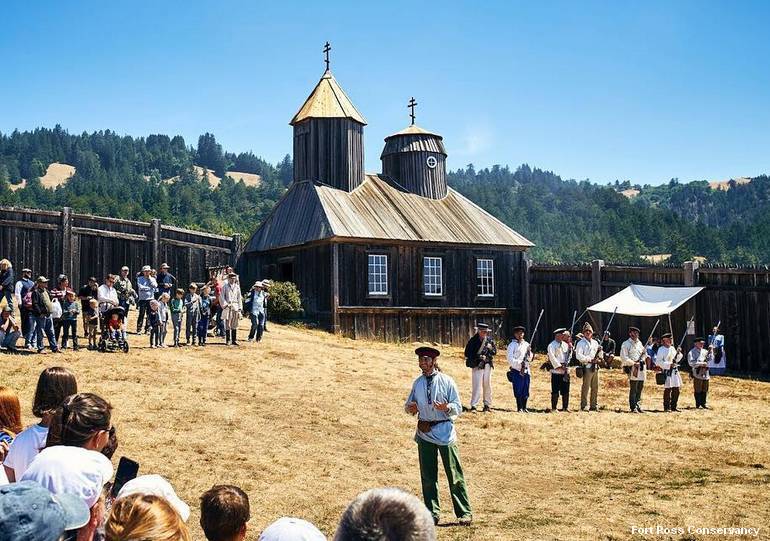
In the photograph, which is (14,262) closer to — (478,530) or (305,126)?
(305,126)

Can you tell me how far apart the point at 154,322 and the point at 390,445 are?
8.08 meters

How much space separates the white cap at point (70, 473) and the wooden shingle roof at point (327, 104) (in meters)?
26.4

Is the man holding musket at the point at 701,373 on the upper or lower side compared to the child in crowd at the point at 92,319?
lower

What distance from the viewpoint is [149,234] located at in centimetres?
2417

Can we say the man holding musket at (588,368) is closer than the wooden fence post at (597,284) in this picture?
Yes

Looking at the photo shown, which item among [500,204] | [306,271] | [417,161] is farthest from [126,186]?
[306,271]

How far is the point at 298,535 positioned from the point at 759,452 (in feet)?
37.1

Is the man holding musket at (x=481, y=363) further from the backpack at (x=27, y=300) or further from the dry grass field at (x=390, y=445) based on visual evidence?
the backpack at (x=27, y=300)

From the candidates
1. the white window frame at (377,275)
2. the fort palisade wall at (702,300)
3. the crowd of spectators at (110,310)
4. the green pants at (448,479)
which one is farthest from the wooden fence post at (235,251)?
the green pants at (448,479)

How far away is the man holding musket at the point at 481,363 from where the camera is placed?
51.4 ft

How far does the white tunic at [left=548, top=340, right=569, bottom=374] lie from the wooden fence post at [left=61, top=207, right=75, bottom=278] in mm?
14081

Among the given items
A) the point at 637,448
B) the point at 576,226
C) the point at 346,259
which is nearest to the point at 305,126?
the point at 346,259

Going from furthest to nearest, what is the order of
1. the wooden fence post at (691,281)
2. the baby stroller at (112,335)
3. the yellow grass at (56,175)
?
the yellow grass at (56,175) → the wooden fence post at (691,281) → the baby stroller at (112,335)

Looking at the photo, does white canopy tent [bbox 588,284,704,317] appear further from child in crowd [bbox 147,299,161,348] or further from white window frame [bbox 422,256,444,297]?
child in crowd [bbox 147,299,161,348]
